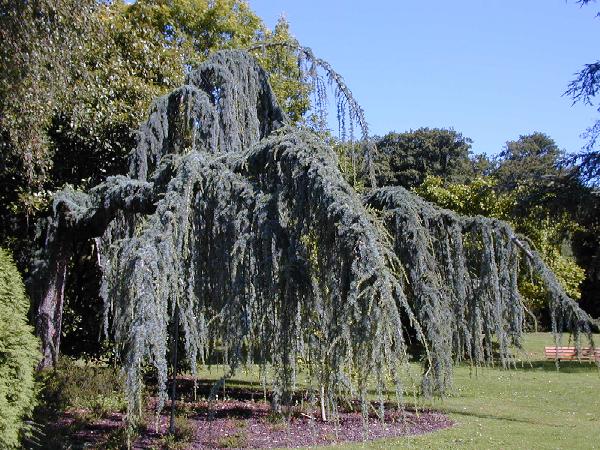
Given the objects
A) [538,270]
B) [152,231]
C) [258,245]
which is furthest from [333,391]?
[538,270]

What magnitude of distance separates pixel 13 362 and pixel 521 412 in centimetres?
859

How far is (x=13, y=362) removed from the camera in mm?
5566

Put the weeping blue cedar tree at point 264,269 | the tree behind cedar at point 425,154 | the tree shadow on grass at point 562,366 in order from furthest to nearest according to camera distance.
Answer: the tree behind cedar at point 425,154 → the tree shadow on grass at point 562,366 → the weeping blue cedar tree at point 264,269

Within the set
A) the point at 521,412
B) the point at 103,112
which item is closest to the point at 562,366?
the point at 521,412

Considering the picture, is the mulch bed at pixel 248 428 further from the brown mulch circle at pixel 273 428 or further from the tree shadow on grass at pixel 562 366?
the tree shadow on grass at pixel 562 366

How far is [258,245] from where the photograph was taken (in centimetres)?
464

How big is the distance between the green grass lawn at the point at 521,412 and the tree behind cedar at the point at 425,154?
15.5 metres

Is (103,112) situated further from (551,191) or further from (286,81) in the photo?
(551,191)

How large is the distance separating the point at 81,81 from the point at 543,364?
16.9 metres

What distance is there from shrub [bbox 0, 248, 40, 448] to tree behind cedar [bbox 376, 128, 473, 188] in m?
27.5

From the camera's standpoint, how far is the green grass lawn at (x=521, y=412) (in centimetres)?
791

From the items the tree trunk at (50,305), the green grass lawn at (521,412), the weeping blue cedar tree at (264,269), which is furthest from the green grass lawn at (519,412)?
the tree trunk at (50,305)

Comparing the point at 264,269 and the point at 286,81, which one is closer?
the point at 264,269

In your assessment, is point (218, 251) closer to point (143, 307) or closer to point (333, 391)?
point (143, 307)
